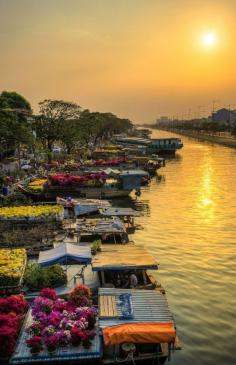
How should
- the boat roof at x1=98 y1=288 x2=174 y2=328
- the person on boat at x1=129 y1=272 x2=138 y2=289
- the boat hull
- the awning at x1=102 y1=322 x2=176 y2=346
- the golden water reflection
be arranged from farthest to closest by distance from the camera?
1. the boat hull
2. the golden water reflection
3. the person on boat at x1=129 y1=272 x2=138 y2=289
4. the boat roof at x1=98 y1=288 x2=174 y2=328
5. the awning at x1=102 y1=322 x2=176 y2=346

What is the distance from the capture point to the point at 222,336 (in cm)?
2333

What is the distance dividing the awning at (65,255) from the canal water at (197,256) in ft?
19.4

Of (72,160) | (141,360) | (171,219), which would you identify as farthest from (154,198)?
(141,360)

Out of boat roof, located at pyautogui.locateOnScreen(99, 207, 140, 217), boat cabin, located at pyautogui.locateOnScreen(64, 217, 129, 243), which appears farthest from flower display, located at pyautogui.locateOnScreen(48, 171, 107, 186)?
boat cabin, located at pyautogui.locateOnScreen(64, 217, 129, 243)

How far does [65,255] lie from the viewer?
85.4ft

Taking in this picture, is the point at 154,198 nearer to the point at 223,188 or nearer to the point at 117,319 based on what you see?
the point at 223,188

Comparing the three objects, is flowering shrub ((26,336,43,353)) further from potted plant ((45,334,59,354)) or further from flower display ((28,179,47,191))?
flower display ((28,179,47,191))

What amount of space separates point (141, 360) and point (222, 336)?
625cm

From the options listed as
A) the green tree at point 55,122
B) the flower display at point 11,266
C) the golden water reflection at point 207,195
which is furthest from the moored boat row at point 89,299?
the green tree at point 55,122

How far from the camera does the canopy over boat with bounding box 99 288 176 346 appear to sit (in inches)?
718

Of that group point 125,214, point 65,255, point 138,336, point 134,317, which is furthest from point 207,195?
point 138,336

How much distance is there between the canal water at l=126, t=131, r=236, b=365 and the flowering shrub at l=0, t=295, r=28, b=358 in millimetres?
7400

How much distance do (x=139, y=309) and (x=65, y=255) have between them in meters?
6.97

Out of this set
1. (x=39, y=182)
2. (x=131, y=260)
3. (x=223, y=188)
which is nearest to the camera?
(x=131, y=260)
